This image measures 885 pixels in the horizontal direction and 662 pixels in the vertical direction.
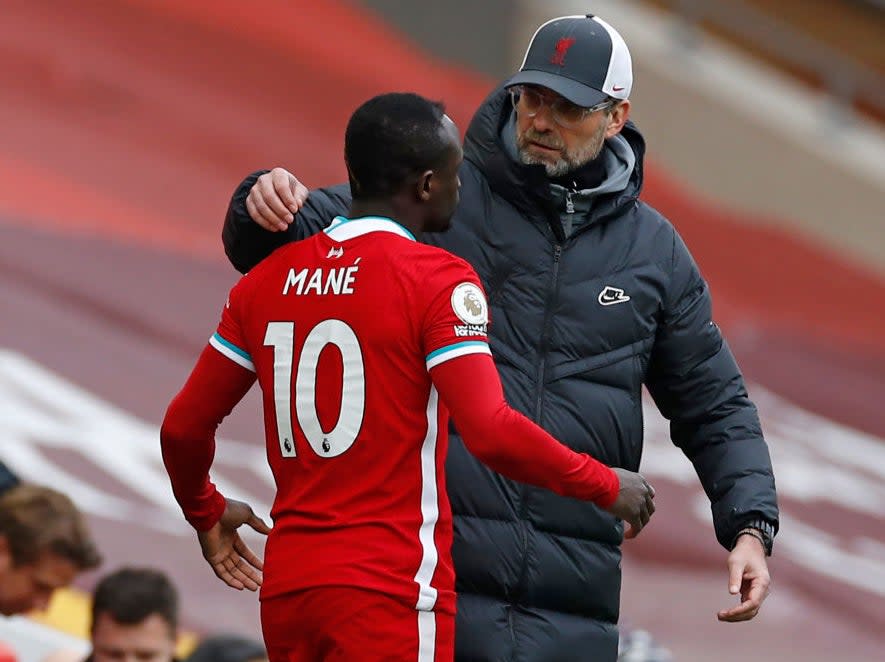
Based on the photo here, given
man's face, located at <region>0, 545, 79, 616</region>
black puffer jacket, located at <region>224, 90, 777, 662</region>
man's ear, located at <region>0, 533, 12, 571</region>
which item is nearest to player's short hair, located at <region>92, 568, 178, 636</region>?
man's face, located at <region>0, 545, 79, 616</region>

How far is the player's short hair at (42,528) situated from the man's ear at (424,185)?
172 centimetres

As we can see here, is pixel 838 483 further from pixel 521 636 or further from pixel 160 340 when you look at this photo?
pixel 521 636

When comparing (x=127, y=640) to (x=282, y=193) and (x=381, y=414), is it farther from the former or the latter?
(x=381, y=414)

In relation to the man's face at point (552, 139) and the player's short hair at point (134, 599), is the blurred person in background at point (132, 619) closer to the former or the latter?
the player's short hair at point (134, 599)

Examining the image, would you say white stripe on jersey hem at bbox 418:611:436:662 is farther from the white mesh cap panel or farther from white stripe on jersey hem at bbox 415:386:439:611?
the white mesh cap panel

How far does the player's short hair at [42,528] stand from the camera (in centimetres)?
398

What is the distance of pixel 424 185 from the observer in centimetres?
266

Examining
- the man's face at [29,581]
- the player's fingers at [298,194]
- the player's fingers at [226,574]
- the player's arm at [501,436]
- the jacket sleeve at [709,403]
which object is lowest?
the man's face at [29,581]

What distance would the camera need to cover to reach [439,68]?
38.2ft

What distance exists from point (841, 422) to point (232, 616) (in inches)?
166

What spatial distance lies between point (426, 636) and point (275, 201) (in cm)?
74

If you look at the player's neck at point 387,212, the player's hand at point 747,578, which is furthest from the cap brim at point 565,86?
the player's hand at point 747,578

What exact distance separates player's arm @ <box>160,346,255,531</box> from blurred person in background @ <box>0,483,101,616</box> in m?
1.17

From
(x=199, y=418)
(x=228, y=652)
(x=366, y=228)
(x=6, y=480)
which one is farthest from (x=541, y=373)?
(x=6, y=480)
